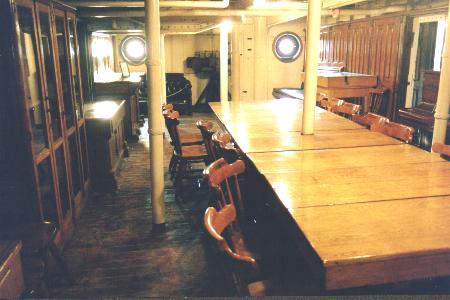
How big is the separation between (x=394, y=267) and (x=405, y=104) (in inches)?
252

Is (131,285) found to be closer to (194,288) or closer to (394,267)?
(194,288)

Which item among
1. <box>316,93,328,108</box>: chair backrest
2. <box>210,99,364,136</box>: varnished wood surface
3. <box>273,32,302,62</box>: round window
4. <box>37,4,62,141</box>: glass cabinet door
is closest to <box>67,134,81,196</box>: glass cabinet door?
<box>37,4,62,141</box>: glass cabinet door

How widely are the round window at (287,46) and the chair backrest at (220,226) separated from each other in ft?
32.9

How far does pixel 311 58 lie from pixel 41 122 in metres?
2.54

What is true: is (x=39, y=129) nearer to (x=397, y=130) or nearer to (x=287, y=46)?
(x=397, y=130)

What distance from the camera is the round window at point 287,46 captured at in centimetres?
1141

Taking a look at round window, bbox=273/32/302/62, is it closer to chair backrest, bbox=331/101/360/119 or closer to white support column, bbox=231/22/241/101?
white support column, bbox=231/22/241/101

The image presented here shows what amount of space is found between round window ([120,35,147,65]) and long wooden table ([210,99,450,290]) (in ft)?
31.5

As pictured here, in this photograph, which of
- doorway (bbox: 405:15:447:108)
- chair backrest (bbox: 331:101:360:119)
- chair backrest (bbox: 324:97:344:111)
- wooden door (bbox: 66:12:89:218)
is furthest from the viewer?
doorway (bbox: 405:15:447:108)

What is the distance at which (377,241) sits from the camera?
1632 millimetres

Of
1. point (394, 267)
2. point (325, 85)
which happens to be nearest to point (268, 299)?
point (394, 267)

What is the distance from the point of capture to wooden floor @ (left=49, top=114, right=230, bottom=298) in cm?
287

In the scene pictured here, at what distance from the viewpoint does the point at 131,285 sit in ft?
9.55

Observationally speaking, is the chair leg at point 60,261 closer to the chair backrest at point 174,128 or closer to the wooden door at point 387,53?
the chair backrest at point 174,128
